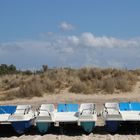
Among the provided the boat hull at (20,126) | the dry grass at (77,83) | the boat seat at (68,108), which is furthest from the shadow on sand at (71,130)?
the dry grass at (77,83)

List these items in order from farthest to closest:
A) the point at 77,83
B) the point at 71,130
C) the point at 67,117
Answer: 1. the point at 77,83
2. the point at 71,130
3. the point at 67,117

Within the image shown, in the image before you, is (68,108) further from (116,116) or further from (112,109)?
(116,116)

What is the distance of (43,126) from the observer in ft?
56.7

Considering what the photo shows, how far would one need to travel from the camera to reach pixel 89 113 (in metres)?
17.4

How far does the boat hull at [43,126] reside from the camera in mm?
17209

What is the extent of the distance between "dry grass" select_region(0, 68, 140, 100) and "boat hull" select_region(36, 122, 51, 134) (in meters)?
12.8

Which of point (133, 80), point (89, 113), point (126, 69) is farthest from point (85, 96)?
point (89, 113)

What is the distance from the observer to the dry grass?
100ft

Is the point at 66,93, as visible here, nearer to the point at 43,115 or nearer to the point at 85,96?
the point at 85,96

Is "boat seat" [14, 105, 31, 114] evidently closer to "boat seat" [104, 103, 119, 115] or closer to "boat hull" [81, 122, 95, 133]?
"boat hull" [81, 122, 95, 133]

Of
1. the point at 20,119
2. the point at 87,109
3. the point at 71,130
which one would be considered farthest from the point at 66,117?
the point at 20,119

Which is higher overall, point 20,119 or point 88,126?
point 20,119

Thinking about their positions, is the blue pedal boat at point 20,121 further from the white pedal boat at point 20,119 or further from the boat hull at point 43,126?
the boat hull at point 43,126

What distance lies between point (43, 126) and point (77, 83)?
13.8 meters
